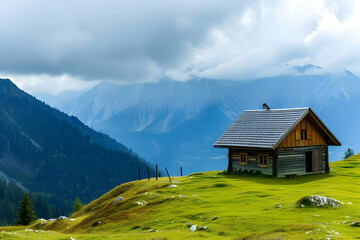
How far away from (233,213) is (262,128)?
980 inches

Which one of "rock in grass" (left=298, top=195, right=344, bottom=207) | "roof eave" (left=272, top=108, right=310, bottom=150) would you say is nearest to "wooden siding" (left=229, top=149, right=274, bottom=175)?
"roof eave" (left=272, top=108, right=310, bottom=150)

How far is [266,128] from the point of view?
4762 cm

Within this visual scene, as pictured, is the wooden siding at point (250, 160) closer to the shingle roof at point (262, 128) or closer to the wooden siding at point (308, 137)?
the shingle roof at point (262, 128)

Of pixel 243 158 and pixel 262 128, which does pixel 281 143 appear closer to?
pixel 262 128

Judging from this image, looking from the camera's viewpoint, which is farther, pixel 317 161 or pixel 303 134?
pixel 317 161

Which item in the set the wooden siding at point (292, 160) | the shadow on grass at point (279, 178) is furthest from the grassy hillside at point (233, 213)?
the wooden siding at point (292, 160)

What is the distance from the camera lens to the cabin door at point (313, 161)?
157 ft

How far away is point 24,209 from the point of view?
7588 cm

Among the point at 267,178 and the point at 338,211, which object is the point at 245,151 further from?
the point at 338,211

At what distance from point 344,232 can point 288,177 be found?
1088 inches

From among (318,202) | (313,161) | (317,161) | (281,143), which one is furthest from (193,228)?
(317,161)

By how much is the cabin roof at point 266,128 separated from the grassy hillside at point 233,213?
178 inches

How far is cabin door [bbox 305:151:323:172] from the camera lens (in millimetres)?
47884

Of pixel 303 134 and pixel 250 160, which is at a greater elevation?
pixel 303 134
